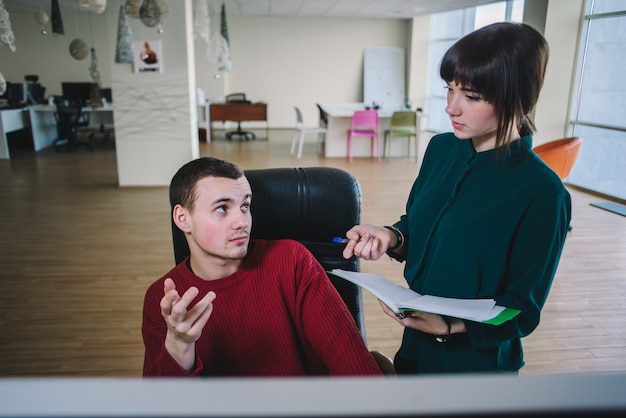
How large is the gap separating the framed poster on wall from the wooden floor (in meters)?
1.54

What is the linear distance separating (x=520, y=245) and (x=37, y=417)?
1.03 metres

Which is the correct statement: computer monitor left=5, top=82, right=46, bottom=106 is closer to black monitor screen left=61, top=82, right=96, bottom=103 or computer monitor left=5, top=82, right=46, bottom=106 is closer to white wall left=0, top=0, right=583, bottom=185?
black monitor screen left=61, top=82, right=96, bottom=103

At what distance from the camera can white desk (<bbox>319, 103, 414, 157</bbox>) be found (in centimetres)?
886

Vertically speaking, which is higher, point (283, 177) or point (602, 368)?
point (283, 177)

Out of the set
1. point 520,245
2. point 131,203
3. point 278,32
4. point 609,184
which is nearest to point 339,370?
point 520,245

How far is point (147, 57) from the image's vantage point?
606 cm

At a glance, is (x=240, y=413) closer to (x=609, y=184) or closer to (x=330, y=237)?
(x=330, y=237)

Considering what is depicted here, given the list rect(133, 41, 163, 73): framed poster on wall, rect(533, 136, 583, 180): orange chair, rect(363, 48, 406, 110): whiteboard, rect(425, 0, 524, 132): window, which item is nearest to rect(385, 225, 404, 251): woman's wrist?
rect(533, 136, 583, 180): orange chair

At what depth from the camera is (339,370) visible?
4.39 feet

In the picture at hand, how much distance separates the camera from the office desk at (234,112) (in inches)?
412

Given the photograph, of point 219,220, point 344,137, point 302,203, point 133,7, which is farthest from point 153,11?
point 344,137

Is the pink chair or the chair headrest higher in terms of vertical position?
the chair headrest

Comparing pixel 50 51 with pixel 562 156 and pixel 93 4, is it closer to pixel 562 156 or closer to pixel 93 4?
pixel 93 4

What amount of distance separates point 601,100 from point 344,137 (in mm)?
4074
